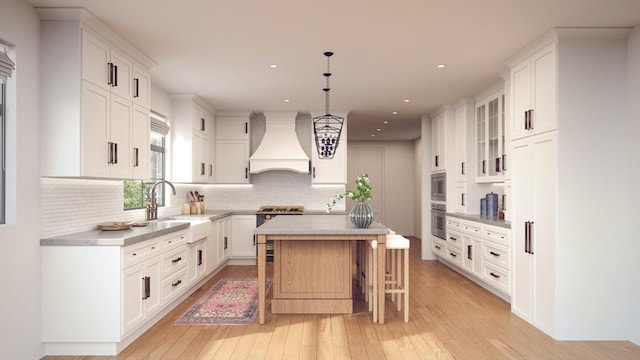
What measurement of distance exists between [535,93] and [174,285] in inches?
159

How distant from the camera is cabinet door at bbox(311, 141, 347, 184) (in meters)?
7.25

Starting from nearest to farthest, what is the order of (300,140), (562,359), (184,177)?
(562,359) → (184,177) → (300,140)

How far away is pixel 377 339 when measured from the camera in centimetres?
362

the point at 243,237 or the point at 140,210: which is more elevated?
the point at 140,210

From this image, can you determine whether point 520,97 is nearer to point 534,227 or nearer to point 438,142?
point 534,227

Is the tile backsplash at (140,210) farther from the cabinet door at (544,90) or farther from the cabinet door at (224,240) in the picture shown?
the cabinet door at (544,90)

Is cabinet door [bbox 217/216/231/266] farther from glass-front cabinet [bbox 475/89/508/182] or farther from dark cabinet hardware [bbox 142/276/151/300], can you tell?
glass-front cabinet [bbox 475/89/508/182]

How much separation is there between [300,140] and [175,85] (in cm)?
254

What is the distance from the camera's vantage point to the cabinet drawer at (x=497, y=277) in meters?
4.68

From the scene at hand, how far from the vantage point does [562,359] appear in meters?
3.20

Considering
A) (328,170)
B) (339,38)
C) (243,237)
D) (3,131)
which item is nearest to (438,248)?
(328,170)

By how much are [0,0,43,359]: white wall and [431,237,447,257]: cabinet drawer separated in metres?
5.62

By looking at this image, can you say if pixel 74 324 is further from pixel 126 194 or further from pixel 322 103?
pixel 322 103

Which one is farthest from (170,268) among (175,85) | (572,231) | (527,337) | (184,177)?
(572,231)
